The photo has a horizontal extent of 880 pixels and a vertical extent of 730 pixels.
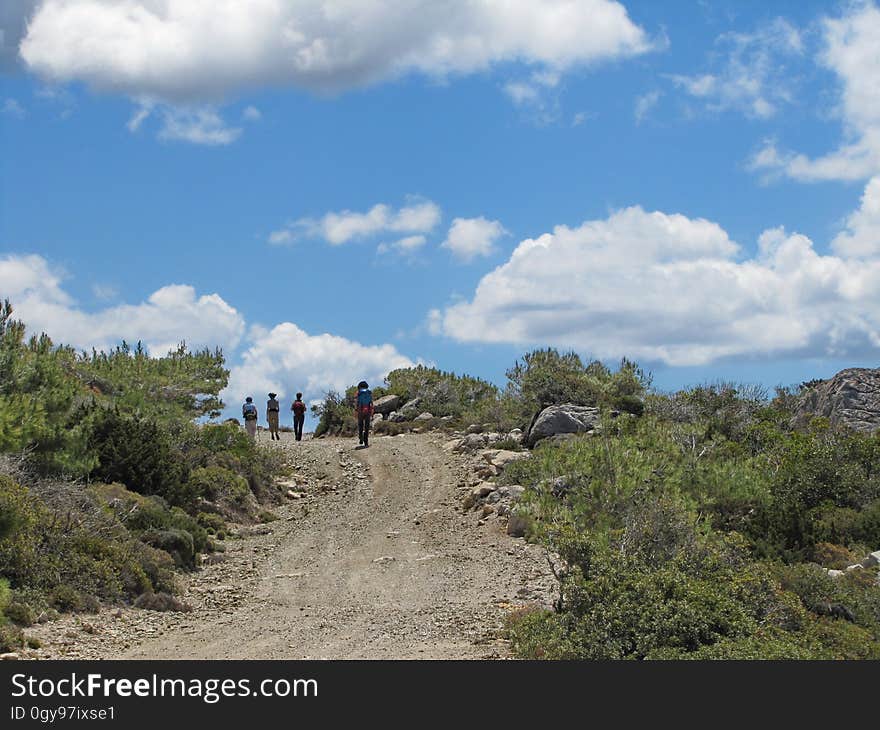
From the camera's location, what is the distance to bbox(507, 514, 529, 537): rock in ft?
68.9

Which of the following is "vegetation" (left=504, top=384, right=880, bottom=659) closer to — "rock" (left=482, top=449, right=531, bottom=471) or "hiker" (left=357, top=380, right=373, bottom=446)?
"rock" (left=482, top=449, right=531, bottom=471)

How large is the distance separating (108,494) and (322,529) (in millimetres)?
5454

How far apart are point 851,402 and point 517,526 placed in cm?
1350

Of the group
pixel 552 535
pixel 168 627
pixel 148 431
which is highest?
pixel 148 431

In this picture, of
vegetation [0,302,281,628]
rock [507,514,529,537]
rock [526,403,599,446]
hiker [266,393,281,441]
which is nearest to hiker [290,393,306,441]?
hiker [266,393,281,441]

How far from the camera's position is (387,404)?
129 ft

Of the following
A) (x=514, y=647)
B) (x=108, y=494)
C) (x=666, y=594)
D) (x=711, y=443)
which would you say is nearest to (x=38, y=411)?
(x=108, y=494)

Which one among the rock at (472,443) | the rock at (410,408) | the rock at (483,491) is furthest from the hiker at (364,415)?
the rock at (483,491)

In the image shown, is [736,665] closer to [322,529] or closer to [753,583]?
[753,583]

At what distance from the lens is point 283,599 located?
16125 mm

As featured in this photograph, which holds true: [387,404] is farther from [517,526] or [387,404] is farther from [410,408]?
[517,526]

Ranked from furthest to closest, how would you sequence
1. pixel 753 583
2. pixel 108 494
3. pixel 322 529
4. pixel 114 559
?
pixel 322 529 → pixel 108 494 → pixel 114 559 → pixel 753 583

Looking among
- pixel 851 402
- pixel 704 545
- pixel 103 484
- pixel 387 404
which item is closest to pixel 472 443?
pixel 387 404

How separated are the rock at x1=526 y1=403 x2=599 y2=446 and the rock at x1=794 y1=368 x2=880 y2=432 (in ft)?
21.4
